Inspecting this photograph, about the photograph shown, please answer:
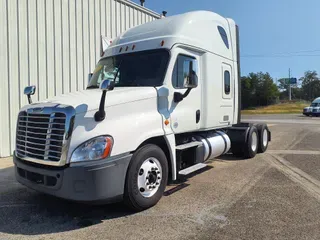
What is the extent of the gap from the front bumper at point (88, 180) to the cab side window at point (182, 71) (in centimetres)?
183

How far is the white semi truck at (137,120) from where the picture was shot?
4.09 meters

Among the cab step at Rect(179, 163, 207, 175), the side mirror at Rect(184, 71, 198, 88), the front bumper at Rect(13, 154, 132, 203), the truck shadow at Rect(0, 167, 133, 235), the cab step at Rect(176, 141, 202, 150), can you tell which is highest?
the side mirror at Rect(184, 71, 198, 88)

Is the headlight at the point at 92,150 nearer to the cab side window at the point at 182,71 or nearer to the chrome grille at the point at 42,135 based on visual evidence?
the chrome grille at the point at 42,135

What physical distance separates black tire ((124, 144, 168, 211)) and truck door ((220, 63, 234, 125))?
2992 millimetres

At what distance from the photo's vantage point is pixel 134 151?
179 inches

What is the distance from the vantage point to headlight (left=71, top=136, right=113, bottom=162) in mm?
4059

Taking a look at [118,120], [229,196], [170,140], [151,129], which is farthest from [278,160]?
[118,120]

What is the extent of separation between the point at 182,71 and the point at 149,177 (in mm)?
2085

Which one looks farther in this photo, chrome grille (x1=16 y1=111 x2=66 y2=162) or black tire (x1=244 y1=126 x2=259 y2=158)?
black tire (x1=244 y1=126 x2=259 y2=158)

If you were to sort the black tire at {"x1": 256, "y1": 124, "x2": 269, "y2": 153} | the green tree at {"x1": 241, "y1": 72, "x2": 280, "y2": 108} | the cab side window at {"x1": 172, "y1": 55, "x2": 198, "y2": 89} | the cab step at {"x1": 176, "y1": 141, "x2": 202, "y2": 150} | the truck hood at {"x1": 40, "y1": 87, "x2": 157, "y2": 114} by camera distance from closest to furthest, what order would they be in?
1. the truck hood at {"x1": 40, "y1": 87, "x2": 157, "y2": 114}
2. the cab side window at {"x1": 172, "y1": 55, "x2": 198, "y2": 89}
3. the cab step at {"x1": 176, "y1": 141, "x2": 202, "y2": 150}
4. the black tire at {"x1": 256, "y1": 124, "x2": 269, "y2": 153}
5. the green tree at {"x1": 241, "y1": 72, "x2": 280, "y2": 108}

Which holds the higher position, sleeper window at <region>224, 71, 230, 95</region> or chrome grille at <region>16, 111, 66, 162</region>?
sleeper window at <region>224, 71, 230, 95</region>

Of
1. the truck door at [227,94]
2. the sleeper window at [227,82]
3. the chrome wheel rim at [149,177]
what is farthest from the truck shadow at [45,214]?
the sleeper window at [227,82]

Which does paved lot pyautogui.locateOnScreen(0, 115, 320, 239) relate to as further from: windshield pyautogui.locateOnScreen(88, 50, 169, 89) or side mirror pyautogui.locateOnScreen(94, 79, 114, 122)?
windshield pyautogui.locateOnScreen(88, 50, 169, 89)

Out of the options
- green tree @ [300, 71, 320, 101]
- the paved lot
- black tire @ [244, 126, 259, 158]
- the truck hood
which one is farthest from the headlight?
green tree @ [300, 71, 320, 101]
